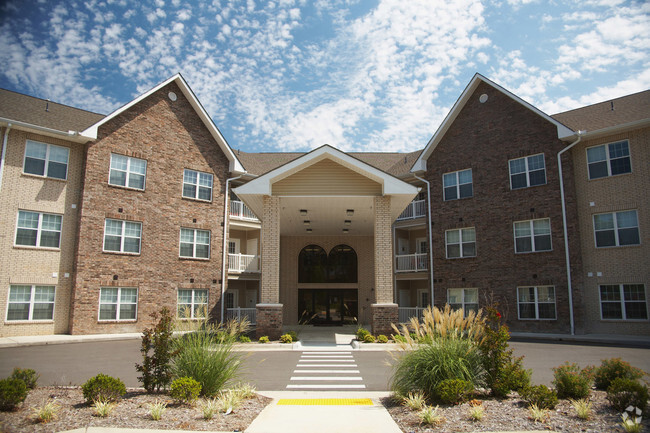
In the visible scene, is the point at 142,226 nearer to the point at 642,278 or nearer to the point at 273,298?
the point at 273,298

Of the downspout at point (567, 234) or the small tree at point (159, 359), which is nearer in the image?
the small tree at point (159, 359)

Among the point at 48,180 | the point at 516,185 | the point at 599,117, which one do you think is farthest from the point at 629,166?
the point at 48,180

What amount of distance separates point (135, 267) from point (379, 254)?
12045 millimetres

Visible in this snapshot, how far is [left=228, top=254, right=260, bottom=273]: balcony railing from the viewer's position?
27.0 m

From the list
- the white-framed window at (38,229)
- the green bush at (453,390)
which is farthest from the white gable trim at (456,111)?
the green bush at (453,390)

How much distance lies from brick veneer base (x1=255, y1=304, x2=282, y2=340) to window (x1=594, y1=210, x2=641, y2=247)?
14.4 m

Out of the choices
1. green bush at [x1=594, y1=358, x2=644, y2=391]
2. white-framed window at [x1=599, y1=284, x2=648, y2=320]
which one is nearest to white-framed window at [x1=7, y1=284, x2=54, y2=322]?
green bush at [x1=594, y1=358, x2=644, y2=391]

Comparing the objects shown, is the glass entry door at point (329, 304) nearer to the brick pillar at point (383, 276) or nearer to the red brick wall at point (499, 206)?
the red brick wall at point (499, 206)

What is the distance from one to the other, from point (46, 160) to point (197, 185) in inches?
280

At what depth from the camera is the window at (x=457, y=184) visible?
81.9ft

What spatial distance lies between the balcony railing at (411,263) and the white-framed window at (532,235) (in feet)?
17.3

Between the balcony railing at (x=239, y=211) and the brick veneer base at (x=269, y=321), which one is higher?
the balcony railing at (x=239, y=211)

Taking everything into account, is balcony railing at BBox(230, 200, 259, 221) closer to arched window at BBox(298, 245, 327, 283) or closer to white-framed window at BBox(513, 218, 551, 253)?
arched window at BBox(298, 245, 327, 283)

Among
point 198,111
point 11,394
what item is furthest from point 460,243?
point 11,394
